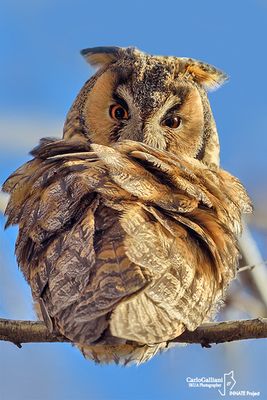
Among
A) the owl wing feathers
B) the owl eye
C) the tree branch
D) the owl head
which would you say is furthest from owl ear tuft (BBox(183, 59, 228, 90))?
the tree branch

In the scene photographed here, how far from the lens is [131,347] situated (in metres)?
1.40

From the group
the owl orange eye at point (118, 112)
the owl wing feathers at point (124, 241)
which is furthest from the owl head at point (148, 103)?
the owl wing feathers at point (124, 241)

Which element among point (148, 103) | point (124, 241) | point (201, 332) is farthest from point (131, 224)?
point (148, 103)

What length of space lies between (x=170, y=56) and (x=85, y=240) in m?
0.77

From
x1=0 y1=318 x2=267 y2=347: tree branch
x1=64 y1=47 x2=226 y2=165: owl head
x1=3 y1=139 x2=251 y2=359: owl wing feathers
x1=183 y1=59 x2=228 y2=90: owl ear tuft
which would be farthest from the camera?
x1=183 y1=59 x2=228 y2=90: owl ear tuft

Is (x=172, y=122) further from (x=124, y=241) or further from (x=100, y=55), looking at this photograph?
(x=124, y=241)

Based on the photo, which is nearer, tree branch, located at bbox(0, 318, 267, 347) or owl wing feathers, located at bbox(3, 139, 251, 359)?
owl wing feathers, located at bbox(3, 139, 251, 359)

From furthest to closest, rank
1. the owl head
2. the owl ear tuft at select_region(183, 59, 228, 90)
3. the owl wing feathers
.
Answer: the owl ear tuft at select_region(183, 59, 228, 90), the owl head, the owl wing feathers

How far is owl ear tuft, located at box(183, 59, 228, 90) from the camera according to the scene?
6.58 feet

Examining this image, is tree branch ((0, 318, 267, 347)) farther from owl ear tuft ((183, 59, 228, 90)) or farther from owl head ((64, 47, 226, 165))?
owl ear tuft ((183, 59, 228, 90))

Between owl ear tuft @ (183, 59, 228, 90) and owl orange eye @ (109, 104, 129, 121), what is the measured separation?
19cm

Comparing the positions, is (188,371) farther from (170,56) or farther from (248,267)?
(170,56)

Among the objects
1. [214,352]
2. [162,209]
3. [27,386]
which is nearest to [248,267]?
[214,352]

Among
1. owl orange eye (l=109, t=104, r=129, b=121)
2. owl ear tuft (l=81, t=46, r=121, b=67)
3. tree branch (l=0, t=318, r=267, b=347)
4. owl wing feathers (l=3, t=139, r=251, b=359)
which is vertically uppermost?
owl ear tuft (l=81, t=46, r=121, b=67)
